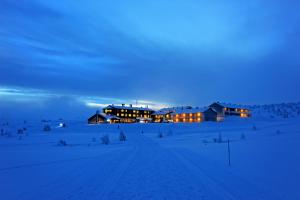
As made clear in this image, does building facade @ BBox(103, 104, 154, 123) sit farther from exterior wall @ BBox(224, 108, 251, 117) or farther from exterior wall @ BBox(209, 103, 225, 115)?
exterior wall @ BBox(224, 108, 251, 117)

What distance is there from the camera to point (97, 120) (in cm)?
9119

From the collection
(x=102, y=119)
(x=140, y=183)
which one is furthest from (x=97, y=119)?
(x=140, y=183)

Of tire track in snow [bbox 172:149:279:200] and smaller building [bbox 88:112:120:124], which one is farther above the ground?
smaller building [bbox 88:112:120:124]

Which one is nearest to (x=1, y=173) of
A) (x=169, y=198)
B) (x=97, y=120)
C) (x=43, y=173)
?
(x=43, y=173)

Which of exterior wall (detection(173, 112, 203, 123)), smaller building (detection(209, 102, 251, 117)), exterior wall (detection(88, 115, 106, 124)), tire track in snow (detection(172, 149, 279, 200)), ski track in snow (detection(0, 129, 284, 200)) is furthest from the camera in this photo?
smaller building (detection(209, 102, 251, 117))

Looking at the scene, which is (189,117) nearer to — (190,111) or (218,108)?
(190,111)

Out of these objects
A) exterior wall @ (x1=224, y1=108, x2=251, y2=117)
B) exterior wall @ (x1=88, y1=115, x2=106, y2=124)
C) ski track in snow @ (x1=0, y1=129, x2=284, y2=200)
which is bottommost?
ski track in snow @ (x1=0, y1=129, x2=284, y2=200)

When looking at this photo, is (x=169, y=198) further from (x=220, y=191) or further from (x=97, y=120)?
(x=97, y=120)

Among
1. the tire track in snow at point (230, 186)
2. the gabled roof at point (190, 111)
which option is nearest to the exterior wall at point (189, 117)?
the gabled roof at point (190, 111)

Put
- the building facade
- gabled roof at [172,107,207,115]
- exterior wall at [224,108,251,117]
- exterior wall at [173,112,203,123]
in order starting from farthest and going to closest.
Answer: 1. the building facade
2. exterior wall at [224,108,251,117]
3. gabled roof at [172,107,207,115]
4. exterior wall at [173,112,203,123]

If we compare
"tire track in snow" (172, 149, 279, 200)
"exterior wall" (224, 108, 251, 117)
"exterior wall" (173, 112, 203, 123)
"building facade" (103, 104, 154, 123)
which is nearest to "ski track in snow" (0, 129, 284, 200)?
"tire track in snow" (172, 149, 279, 200)

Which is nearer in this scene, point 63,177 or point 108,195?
point 108,195

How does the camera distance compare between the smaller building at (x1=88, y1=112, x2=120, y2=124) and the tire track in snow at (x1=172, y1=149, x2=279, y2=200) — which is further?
the smaller building at (x1=88, y1=112, x2=120, y2=124)

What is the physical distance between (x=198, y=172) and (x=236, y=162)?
125 inches
